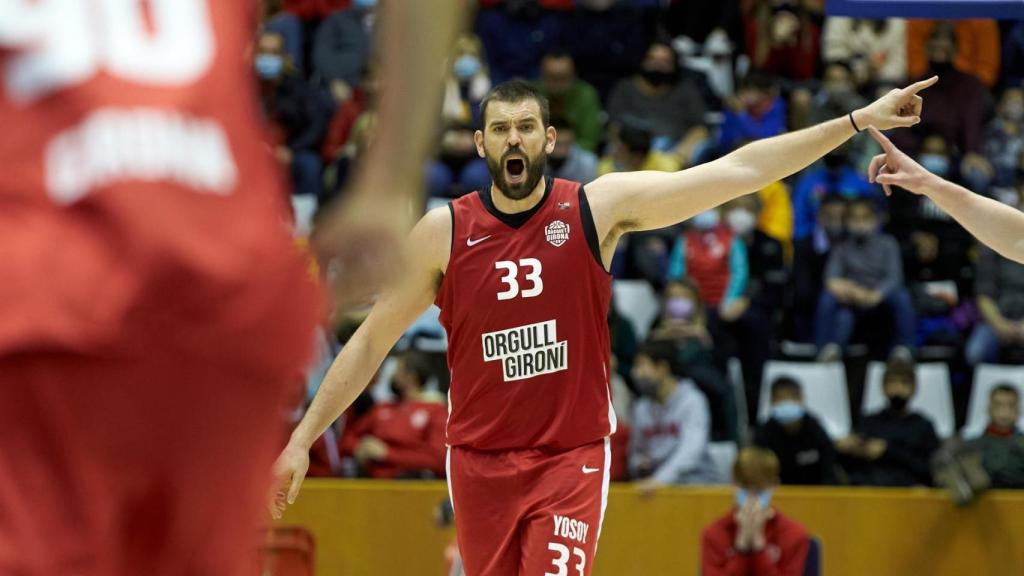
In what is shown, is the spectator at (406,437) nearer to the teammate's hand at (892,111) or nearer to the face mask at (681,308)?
the face mask at (681,308)

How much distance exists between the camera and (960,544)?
1099 cm

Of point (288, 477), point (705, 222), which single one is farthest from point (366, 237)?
point (705, 222)

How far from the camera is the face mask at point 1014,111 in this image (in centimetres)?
1459

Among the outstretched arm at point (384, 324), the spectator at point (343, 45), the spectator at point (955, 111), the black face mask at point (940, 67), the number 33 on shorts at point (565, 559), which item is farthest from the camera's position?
the spectator at point (343, 45)

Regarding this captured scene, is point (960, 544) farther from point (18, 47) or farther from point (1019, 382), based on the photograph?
point (18, 47)

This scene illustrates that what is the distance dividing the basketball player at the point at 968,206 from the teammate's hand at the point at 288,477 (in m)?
2.76

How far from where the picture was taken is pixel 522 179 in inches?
267

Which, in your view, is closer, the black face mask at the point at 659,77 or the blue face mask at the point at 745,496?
the blue face mask at the point at 745,496

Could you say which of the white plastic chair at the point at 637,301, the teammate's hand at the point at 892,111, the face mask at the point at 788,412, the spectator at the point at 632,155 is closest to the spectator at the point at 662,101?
the spectator at the point at 632,155

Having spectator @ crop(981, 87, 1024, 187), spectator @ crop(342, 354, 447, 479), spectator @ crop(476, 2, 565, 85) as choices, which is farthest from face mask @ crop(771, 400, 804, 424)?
spectator @ crop(476, 2, 565, 85)

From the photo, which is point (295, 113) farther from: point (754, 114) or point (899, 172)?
point (899, 172)

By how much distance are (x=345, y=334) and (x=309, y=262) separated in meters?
10.0

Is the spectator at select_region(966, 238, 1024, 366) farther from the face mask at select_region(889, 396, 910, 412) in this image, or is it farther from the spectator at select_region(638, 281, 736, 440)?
the spectator at select_region(638, 281, 736, 440)

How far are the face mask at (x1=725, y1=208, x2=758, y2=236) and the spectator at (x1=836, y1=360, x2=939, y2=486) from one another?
6.21ft
